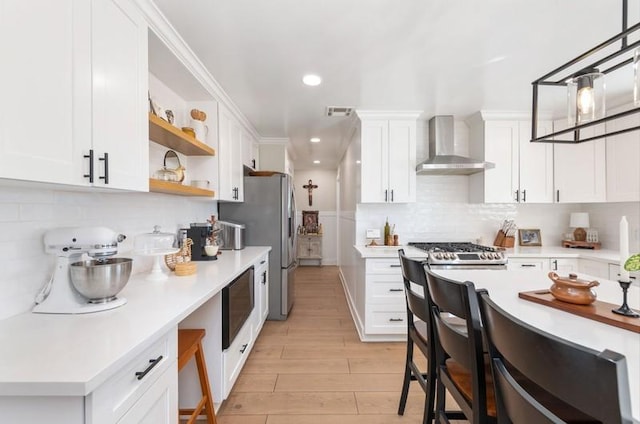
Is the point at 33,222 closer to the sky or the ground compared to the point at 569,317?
closer to the sky

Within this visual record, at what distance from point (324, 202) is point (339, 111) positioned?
4063mm

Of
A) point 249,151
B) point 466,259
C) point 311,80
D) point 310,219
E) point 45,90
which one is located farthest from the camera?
point 310,219

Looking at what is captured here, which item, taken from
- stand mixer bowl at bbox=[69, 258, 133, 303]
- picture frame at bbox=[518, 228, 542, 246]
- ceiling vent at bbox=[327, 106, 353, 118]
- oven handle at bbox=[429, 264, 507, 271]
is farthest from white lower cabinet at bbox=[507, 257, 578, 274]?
stand mixer bowl at bbox=[69, 258, 133, 303]

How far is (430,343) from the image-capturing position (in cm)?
141

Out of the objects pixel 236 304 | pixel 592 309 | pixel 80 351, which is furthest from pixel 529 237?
pixel 80 351

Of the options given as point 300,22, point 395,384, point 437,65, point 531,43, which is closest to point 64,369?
point 300,22

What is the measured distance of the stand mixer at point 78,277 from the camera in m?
1.19

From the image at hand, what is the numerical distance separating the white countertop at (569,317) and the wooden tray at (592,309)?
0.02 m

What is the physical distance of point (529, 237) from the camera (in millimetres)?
3432

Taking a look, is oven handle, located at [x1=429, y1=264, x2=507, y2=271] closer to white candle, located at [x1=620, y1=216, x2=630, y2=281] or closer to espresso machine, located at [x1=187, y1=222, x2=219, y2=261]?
white candle, located at [x1=620, y1=216, x2=630, y2=281]

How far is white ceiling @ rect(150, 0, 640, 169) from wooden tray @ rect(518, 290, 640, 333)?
4.96 feet

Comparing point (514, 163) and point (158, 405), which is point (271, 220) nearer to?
point (158, 405)

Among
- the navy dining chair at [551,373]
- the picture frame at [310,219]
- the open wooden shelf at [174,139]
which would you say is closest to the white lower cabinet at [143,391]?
the navy dining chair at [551,373]

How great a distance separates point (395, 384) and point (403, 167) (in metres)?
2.12
